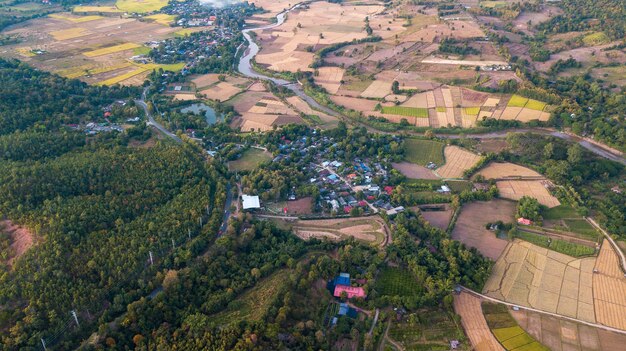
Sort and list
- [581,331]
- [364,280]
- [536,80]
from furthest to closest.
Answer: [536,80] → [364,280] → [581,331]

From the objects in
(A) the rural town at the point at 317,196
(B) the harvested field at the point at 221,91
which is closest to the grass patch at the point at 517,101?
(A) the rural town at the point at 317,196

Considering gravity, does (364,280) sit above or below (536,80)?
below

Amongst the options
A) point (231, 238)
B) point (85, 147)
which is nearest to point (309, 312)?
point (231, 238)

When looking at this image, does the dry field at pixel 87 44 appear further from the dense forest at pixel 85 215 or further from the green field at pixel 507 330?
the green field at pixel 507 330

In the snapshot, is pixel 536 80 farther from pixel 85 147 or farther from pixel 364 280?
pixel 85 147

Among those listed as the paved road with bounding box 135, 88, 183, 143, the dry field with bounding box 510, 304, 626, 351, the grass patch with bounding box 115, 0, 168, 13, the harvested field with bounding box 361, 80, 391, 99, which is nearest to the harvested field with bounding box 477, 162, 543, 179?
the dry field with bounding box 510, 304, 626, 351

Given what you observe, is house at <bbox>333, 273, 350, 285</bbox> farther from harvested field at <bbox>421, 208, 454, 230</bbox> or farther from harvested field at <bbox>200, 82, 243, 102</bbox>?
harvested field at <bbox>200, 82, 243, 102</bbox>

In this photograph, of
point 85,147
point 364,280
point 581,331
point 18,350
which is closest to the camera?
point 18,350

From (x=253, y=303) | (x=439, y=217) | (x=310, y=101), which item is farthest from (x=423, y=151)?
(x=253, y=303)
